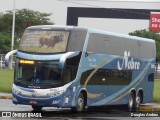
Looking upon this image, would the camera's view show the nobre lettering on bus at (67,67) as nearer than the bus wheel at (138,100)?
Yes

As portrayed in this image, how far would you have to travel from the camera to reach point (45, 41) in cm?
2156

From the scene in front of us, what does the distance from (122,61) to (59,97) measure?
5.52m

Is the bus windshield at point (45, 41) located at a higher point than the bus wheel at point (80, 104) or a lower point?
higher

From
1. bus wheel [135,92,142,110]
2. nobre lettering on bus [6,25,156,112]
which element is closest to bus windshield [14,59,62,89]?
nobre lettering on bus [6,25,156,112]

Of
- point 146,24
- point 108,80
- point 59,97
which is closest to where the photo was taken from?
point 59,97

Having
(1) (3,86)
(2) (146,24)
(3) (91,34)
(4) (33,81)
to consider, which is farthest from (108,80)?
(2) (146,24)

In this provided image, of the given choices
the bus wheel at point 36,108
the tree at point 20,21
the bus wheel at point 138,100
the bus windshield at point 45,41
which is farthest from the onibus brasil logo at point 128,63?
the tree at point 20,21

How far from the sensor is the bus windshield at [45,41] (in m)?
21.4

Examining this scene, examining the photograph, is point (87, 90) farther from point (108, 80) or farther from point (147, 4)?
point (147, 4)

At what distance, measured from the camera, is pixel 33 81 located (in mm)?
21250

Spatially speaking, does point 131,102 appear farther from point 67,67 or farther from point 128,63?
point 67,67

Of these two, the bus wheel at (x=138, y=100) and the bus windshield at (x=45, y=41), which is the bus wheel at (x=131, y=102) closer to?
the bus wheel at (x=138, y=100)

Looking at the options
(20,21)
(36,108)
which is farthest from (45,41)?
(20,21)

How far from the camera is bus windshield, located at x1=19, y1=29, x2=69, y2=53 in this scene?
21.4m
